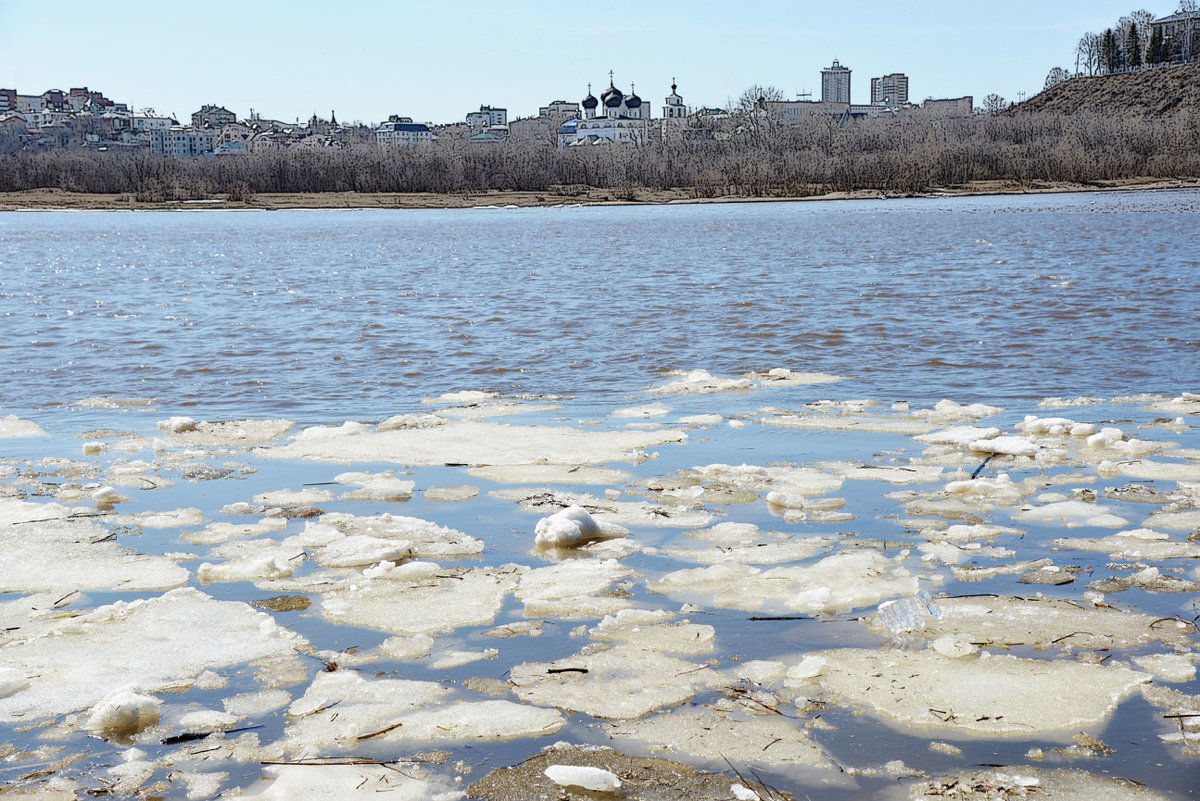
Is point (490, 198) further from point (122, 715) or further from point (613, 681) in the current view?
point (122, 715)

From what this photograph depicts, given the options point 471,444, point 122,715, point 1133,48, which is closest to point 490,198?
point 471,444

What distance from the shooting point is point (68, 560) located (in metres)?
5.53

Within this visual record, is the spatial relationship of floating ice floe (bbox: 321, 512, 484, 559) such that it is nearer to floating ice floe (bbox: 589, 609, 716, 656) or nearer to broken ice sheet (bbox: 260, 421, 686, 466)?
floating ice floe (bbox: 589, 609, 716, 656)

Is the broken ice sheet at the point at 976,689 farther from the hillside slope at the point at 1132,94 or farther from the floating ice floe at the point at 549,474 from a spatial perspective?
the hillside slope at the point at 1132,94

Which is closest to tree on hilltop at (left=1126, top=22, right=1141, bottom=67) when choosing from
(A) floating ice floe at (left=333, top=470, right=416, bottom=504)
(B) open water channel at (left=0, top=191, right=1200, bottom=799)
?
(B) open water channel at (left=0, top=191, right=1200, bottom=799)

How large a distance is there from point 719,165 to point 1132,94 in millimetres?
60787

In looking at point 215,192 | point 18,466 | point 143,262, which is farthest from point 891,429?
point 215,192

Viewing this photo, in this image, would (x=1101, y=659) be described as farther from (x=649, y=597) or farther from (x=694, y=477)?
(x=694, y=477)

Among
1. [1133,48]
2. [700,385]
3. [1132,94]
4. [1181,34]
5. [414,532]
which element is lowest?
[700,385]

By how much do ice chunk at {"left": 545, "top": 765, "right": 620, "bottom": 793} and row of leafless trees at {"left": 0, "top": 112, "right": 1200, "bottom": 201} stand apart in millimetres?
82744

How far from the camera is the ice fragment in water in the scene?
4457 millimetres

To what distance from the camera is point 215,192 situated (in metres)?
95.9

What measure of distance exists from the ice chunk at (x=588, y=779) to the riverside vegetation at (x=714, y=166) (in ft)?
268

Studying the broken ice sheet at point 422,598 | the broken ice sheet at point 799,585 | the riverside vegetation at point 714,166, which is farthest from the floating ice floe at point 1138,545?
the riverside vegetation at point 714,166
